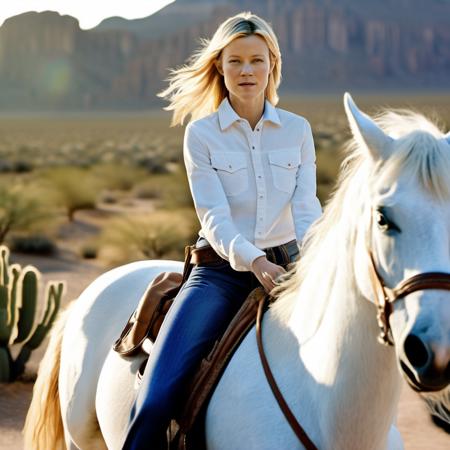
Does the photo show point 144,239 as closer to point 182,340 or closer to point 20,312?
point 20,312

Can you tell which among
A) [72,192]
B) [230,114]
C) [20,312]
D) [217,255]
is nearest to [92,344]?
[217,255]

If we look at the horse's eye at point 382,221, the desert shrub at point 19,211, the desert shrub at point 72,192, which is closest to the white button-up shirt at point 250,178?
the horse's eye at point 382,221

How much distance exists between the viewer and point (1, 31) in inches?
5536

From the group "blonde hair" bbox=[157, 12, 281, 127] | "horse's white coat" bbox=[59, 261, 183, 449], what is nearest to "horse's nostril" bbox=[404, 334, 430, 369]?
"blonde hair" bbox=[157, 12, 281, 127]

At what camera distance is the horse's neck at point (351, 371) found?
8.85 ft

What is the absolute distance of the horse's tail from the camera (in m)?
4.68

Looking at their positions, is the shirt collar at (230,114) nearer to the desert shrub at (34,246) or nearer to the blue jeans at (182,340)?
the blue jeans at (182,340)

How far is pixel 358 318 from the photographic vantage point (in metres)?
2.71

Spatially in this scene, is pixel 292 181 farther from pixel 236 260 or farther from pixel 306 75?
pixel 306 75

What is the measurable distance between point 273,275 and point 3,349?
21.8ft

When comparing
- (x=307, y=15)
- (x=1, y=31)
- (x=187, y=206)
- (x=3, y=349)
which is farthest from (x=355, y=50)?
(x=3, y=349)

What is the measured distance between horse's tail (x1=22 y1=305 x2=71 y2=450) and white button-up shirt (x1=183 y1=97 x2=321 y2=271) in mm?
1659

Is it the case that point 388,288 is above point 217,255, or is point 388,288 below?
above

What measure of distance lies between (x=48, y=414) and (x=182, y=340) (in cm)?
172
